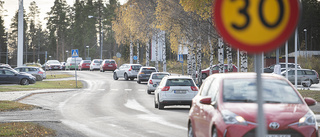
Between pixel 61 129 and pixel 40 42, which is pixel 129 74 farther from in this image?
pixel 40 42

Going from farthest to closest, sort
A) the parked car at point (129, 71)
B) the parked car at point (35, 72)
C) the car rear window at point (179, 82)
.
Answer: the parked car at point (129, 71) < the parked car at point (35, 72) < the car rear window at point (179, 82)

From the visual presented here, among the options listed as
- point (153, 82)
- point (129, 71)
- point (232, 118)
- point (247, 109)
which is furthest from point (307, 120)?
point (129, 71)

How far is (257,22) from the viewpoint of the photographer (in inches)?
181

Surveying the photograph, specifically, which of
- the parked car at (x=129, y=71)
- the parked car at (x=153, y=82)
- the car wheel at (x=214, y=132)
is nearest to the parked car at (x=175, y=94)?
the parked car at (x=153, y=82)

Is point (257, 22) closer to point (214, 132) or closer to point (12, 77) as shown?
point (214, 132)

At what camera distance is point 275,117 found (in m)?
8.32

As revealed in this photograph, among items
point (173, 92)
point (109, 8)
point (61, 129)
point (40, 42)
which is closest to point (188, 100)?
point (173, 92)

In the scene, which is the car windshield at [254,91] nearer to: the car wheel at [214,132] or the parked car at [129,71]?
the car wheel at [214,132]

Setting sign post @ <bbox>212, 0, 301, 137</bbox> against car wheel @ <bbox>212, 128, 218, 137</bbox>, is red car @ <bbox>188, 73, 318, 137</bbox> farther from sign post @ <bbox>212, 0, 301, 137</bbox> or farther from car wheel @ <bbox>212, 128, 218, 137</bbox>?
sign post @ <bbox>212, 0, 301, 137</bbox>

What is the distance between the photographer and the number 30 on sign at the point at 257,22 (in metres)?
4.50

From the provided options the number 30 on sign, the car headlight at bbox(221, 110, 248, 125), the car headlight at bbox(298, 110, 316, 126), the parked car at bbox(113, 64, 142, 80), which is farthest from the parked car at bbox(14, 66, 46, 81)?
the number 30 on sign

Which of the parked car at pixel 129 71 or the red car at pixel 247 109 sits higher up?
the parked car at pixel 129 71

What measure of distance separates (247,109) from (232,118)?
0.30m

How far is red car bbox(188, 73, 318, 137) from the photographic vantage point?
8297 mm
